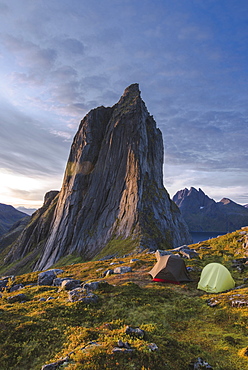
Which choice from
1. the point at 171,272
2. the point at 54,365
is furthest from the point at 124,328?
the point at 171,272

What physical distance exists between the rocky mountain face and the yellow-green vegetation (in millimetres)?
38978

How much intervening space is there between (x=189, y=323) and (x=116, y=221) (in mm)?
59021

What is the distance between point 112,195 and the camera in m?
80.1

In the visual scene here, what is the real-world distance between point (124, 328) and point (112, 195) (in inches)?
2756

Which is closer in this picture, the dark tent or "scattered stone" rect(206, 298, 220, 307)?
"scattered stone" rect(206, 298, 220, 307)

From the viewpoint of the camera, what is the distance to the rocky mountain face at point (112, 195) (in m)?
68.0

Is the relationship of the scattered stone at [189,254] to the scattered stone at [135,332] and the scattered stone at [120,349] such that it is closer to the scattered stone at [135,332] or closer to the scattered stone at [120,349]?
the scattered stone at [135,332]

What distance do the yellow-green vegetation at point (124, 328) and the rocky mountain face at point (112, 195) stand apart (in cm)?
3898

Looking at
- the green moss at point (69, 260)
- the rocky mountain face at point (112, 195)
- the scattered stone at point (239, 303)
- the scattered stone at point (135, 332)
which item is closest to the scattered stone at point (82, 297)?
the scattered stone at point (135, 332)

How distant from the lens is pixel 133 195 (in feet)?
233

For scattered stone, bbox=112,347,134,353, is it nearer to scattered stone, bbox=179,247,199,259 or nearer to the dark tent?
the dark tent

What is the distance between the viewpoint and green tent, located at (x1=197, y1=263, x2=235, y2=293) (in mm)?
18203

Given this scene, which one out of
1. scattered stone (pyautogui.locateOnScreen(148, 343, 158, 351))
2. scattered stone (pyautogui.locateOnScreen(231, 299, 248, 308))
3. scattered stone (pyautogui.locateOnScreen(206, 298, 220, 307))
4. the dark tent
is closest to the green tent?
the dark tent

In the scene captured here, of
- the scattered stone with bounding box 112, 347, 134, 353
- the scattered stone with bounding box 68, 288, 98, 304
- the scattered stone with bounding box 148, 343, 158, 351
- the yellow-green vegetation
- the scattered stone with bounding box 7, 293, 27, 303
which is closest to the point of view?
the scattered stone with bounding box 112, 347, 134, 353
